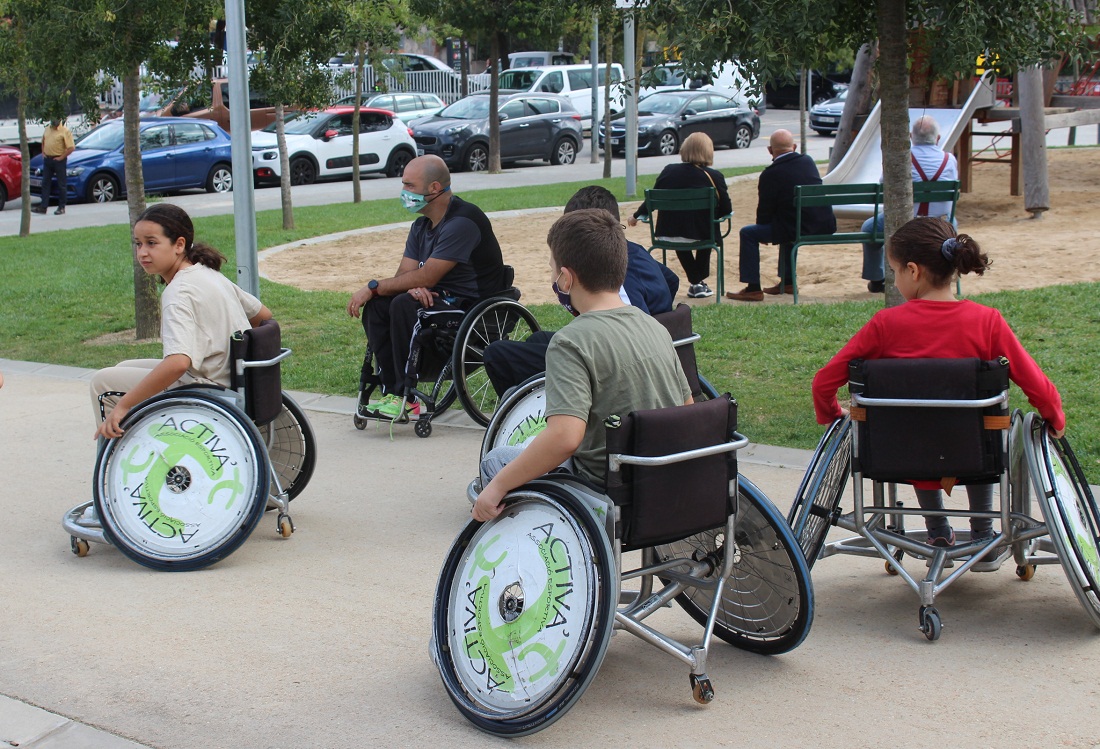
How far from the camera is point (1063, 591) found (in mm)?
4805

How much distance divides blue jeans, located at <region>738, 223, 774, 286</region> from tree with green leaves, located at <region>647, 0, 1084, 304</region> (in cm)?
323

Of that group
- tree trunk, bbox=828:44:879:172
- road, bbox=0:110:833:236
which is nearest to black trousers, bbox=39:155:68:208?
road, bbox=0:110:833:236

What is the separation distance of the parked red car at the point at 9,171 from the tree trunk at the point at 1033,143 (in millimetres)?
15976

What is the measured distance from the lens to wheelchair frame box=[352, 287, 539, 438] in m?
7.30

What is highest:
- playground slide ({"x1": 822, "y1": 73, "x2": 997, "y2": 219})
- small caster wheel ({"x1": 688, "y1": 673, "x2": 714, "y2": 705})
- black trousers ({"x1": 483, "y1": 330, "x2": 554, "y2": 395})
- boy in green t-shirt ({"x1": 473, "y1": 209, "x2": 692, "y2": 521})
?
playground slide ({"x1": 822, "y1": 73, "x2": 997, "y2": 219})

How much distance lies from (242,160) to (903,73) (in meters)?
4.29

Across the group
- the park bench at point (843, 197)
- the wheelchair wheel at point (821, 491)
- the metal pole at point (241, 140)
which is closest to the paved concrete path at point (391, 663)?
the wheelchair wheel at point (821, 491)

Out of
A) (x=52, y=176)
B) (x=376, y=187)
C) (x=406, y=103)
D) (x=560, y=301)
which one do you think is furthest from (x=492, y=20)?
(x=560, y=301)

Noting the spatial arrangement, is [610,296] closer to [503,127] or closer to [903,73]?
[903,73]

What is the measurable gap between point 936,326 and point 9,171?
68.2 ft

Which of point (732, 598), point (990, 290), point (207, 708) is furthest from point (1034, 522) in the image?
point (990, 290)

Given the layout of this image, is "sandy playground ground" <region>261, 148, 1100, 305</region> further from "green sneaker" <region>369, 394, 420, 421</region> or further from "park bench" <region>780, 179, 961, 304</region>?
"green sneaker" <region>369, 394, 420, 421</region>

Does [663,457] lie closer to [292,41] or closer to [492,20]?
[292,41]

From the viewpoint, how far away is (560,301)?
5.92m
